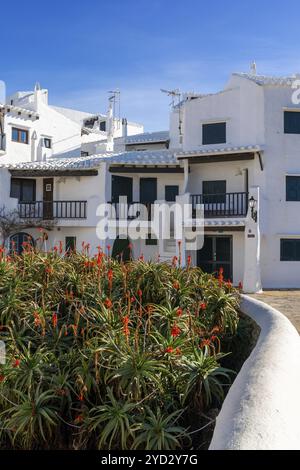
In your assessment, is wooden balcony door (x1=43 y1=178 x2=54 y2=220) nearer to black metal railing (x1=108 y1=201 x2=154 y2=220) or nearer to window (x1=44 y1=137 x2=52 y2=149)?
black metal railing (x1=108 y1=201 x2=154 y2=220)

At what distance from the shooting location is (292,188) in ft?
67.1

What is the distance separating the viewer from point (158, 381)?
5.07 metres

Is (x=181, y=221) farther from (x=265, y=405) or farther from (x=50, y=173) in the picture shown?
(x=265, y=405)

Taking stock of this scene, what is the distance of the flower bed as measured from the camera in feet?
16.0

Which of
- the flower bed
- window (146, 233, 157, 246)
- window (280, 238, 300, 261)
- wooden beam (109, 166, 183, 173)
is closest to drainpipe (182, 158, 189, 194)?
wooden beam (109, 166, 183, 173)

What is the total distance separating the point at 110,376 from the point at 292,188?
1715 centimetres

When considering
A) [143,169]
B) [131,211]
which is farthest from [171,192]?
[131,211]

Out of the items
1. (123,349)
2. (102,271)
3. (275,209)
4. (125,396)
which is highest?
(275,209)

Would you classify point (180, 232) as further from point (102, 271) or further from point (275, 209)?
point (102, 271)

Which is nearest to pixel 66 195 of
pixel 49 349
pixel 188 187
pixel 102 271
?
pixel 188 187

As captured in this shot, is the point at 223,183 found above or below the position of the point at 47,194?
above

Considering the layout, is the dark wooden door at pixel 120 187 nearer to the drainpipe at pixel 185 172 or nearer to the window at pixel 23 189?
the drainpipe at pixel 185 172

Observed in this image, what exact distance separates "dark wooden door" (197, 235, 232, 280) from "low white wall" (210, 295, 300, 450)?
1695 cm

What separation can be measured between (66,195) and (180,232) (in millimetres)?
6752
